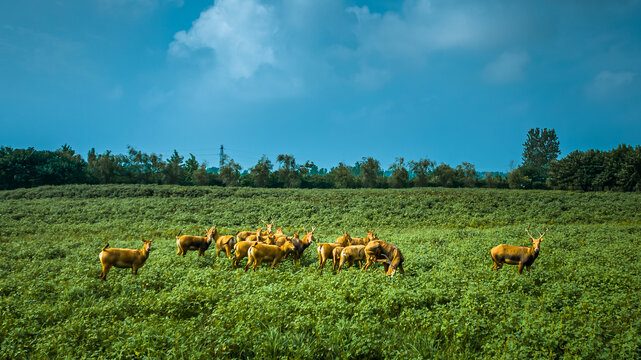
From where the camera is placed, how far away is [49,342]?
5.41 meters

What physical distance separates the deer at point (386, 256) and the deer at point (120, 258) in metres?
7.57

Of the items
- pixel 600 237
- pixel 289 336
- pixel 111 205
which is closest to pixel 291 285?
pixel 289 336

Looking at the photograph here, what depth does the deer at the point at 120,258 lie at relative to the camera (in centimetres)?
925

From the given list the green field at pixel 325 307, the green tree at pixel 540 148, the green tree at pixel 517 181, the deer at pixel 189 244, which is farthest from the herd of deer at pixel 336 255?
the green tree at pixel 540 148

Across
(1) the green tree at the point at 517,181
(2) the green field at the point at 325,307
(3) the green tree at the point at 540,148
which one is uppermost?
(3) the green tree at the point at 540,148

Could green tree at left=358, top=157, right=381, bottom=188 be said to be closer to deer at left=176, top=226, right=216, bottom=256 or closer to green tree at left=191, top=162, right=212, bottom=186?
green tree at left=191, top=162, right=212, bottom=186

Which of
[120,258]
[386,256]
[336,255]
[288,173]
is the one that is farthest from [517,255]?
[288,173]

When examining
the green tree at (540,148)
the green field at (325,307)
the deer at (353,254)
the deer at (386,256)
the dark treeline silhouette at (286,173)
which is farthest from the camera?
the green tree at (540,148)

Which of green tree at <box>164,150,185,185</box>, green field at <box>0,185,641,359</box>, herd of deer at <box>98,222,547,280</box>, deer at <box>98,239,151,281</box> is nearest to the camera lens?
green field at <box>0,185,641,359</box>

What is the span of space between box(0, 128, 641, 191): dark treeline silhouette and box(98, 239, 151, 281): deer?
55.3 m

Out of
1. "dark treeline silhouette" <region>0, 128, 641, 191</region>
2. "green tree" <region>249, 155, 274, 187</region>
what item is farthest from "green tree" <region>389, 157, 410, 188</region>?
"green tree" <region>249, 155, 274, 187</region>

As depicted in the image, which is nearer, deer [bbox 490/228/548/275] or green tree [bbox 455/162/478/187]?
deer [bbox 490/228/548/275]

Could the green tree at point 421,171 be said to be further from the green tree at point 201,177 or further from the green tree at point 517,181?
the green tree at point 201,177

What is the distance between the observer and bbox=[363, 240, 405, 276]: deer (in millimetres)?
10078
